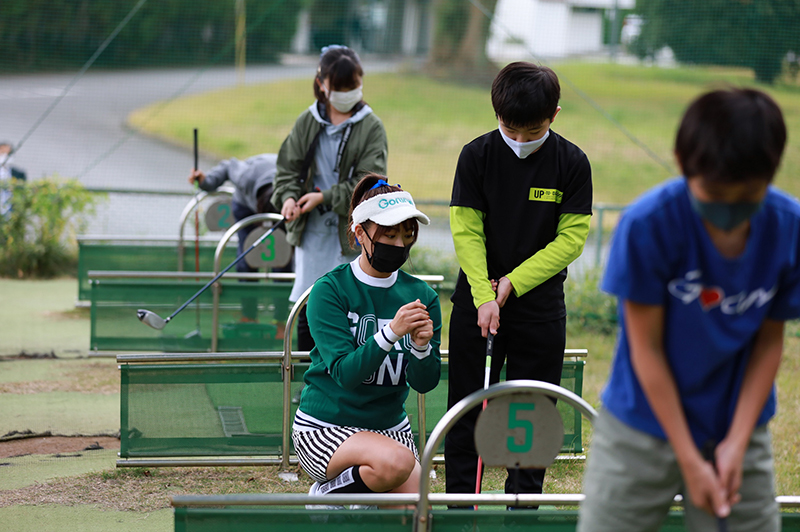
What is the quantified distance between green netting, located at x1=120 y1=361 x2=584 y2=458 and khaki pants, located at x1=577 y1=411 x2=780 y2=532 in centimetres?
179

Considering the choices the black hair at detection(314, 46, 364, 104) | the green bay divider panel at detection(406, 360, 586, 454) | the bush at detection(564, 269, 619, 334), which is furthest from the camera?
the bush at detection(564, 269, 619, 334)

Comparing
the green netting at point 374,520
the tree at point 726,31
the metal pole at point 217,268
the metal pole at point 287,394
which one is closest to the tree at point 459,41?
the tree at point 726,31

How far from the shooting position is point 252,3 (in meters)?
14.0

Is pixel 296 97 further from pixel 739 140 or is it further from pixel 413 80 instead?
pixel 739 140

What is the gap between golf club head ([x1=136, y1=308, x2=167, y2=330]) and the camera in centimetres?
458

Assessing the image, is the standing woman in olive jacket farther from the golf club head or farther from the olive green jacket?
the golf club head

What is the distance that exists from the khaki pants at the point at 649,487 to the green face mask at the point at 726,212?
17.6 inches

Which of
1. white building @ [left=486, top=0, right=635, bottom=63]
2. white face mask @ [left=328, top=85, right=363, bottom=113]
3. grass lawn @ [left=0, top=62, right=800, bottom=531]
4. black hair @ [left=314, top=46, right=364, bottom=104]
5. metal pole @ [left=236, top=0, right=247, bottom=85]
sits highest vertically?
white building @ [left=486, top=0, right=635, bottom=63]

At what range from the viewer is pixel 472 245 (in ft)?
9.00

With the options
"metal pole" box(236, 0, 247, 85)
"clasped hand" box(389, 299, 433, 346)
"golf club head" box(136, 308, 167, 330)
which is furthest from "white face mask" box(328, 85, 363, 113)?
"metal pole" box(236, 0, 247, 85)

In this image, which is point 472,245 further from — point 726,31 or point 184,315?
point 726,31

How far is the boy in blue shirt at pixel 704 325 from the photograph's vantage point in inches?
60.7

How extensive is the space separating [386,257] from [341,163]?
148 centimetres

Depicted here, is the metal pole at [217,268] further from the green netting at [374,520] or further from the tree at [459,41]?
the tree at [459,41]
